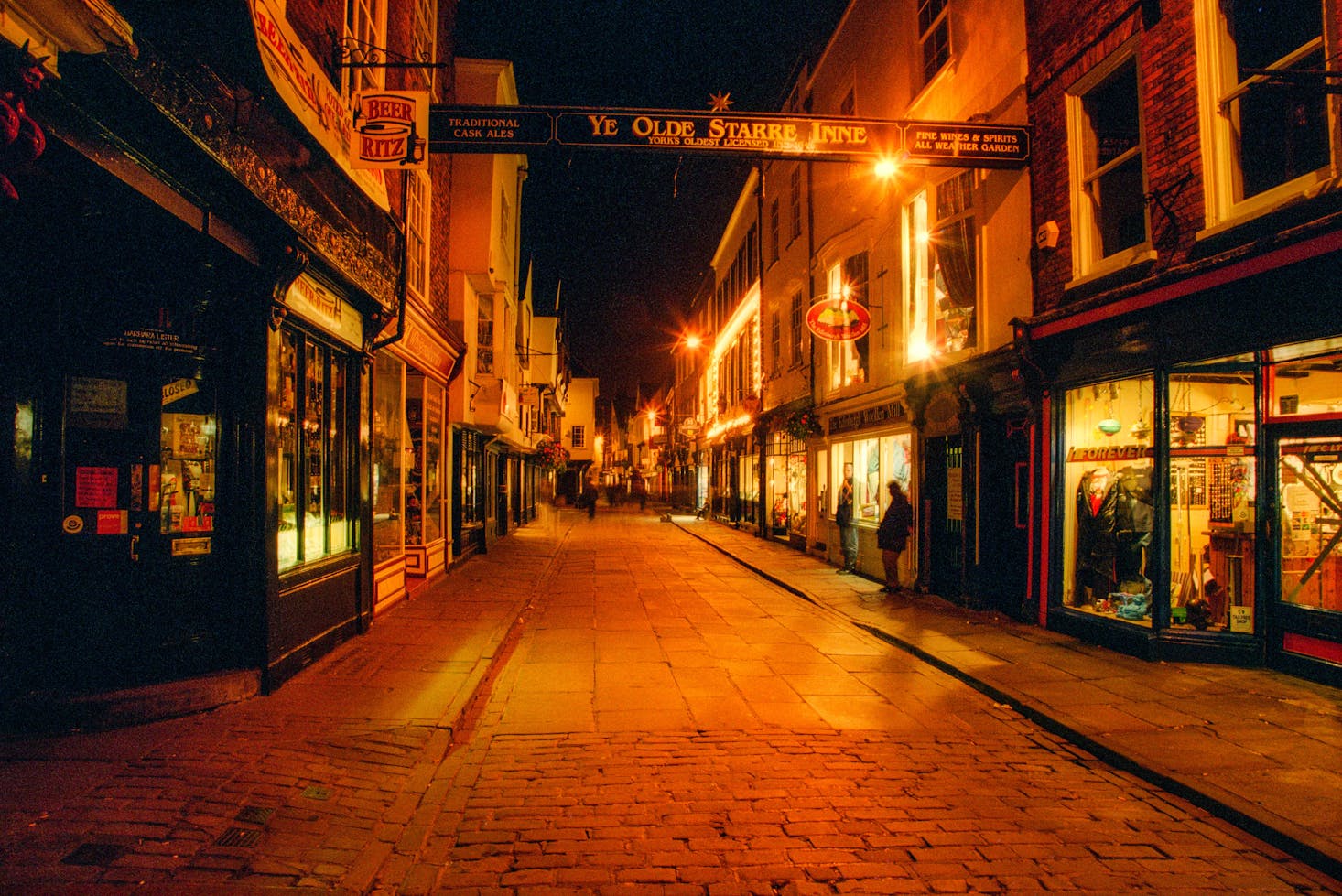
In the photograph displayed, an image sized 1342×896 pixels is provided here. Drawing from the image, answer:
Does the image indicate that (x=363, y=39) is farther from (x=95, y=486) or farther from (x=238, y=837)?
(x=238, y=837)

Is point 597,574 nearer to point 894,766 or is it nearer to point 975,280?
point 975,280

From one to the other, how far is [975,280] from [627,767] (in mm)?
9409

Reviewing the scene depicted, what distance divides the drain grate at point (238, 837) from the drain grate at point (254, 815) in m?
0.09

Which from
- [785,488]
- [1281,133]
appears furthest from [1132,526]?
[785,488]

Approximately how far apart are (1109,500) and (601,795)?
7494 millimetres

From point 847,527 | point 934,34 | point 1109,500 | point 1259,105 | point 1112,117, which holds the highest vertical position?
point 934,34

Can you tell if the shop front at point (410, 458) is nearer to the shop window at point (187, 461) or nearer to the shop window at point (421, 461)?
the shop window at point (421, 461)

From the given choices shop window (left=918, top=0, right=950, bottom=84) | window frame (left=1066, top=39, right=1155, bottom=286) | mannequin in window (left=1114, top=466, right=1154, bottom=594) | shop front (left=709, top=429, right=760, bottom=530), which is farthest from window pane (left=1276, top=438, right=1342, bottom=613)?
shop front (left=709, top=429, right=760, bottom=530)

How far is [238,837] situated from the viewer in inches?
152

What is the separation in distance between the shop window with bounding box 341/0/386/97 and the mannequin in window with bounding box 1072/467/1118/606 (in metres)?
10.0

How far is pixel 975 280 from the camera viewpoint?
11398 millimetres

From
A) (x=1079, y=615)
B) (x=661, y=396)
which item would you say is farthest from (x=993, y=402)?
(x=661, y=396)

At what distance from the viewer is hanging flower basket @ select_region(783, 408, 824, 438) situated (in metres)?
18.3

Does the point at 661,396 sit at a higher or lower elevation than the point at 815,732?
higher
